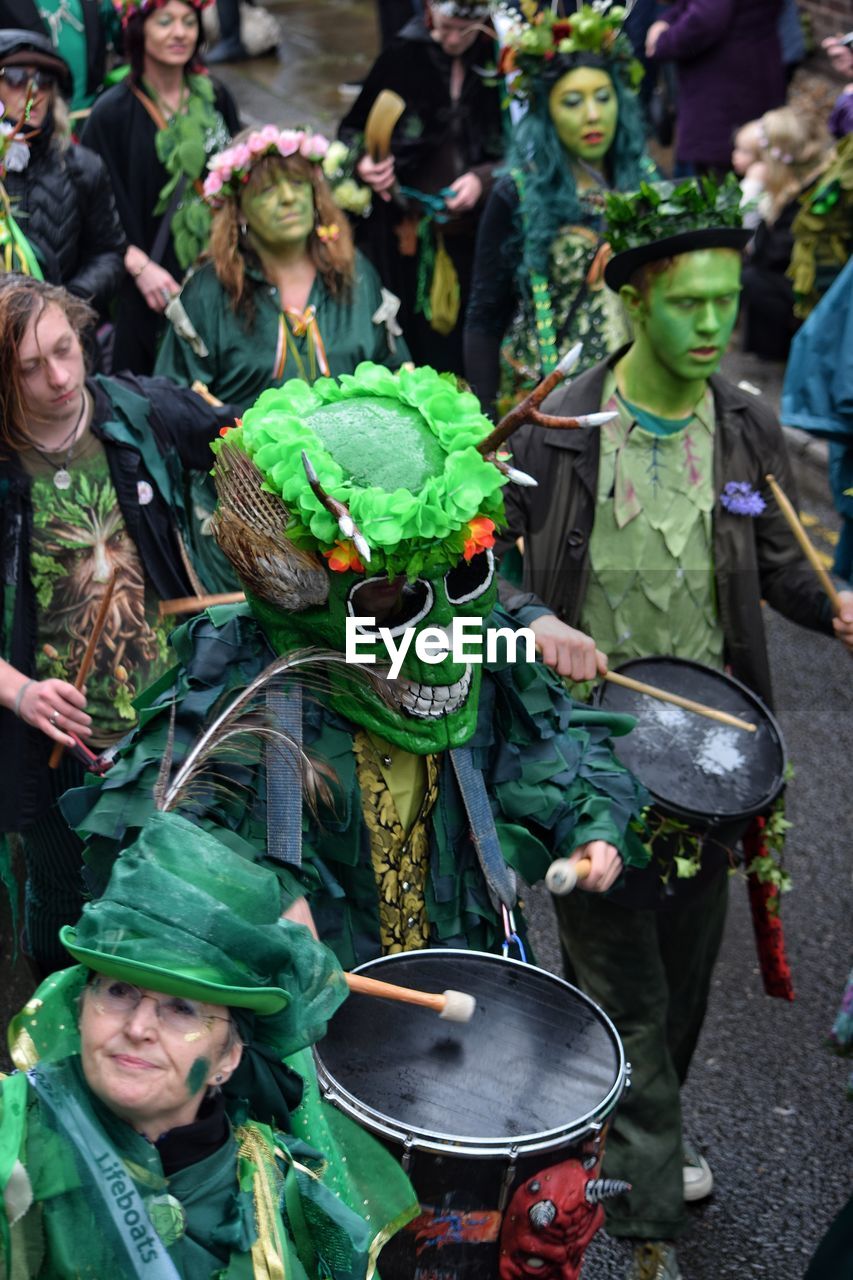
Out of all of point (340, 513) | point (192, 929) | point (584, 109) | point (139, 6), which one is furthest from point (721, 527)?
point (139, 6)

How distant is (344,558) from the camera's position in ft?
9.39

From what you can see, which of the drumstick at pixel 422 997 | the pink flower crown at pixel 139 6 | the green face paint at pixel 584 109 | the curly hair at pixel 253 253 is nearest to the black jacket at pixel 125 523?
the curly hair at pixel 253 253

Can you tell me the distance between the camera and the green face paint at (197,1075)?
231cm

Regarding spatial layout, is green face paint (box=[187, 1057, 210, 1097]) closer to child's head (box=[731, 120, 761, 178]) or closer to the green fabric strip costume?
the green fabric strip costume

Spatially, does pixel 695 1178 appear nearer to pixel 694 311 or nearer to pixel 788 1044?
pixel 788 1044

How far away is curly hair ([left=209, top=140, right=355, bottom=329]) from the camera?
5656 millimetres

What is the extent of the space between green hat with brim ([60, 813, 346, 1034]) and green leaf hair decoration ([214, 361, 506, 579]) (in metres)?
0.68

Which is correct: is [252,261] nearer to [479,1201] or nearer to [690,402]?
[690,402]

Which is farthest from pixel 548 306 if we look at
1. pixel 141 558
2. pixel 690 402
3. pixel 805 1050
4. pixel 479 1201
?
pixel 479 1201

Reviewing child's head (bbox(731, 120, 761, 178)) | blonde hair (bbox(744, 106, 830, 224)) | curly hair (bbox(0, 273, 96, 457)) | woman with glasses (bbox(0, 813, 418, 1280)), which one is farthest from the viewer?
child's head (bbox(731, 120, 761, 178))

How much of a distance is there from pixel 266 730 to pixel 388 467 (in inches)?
18.9

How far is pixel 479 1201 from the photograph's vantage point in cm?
271

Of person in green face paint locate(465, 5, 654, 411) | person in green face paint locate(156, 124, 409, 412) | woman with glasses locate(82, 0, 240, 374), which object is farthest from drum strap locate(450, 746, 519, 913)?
woman with glasses locate(82, 0, 240, 374)

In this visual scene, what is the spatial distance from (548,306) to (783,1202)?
3064 mm
